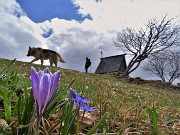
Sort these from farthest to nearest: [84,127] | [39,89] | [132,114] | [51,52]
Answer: [51,52], [132,114], [84,127], [39,89]

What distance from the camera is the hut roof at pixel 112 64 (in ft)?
157

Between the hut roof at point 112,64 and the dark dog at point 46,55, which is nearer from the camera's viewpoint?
the dark dog at point 46,55

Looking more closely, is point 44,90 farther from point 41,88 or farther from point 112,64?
point 112,64

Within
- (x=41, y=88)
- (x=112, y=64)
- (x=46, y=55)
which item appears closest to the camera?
(x=41, y=88)

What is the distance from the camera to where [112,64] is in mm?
49250

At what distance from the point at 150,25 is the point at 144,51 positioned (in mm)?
3573

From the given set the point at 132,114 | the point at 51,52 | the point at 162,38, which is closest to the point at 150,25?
the point at 162,38

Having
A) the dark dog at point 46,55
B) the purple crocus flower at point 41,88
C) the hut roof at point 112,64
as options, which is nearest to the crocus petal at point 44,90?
the purple crocus flower at point 41,88

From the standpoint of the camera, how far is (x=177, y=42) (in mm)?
40438

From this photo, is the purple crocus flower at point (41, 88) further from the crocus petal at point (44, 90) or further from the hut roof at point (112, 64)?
the hut roof at point (112, 64)

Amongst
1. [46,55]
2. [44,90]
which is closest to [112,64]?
[46,55]

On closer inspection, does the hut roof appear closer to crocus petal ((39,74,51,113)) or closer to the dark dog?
the dark dog

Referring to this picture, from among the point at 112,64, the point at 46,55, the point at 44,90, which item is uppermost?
the point at 112,64

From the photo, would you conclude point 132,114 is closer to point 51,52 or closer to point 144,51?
point 51,52
